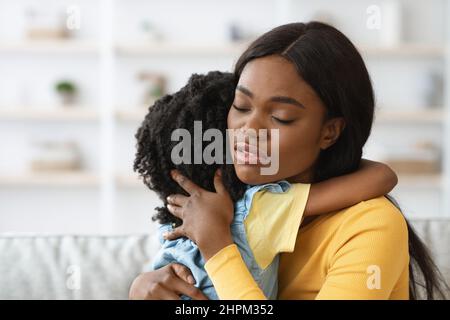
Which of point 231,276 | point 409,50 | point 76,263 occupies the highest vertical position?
point 409,50

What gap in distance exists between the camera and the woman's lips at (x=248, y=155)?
1067 millimetres

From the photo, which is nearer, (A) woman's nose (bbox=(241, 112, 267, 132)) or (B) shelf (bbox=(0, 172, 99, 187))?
(A) woman's nose (bbox=(241, 112, 267, 132))

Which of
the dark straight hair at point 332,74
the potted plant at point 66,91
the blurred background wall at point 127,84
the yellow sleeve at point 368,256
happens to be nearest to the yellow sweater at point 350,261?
the yellow sleeve at point 368,256

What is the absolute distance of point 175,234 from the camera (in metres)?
1.16

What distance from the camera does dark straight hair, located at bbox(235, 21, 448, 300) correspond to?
3.52 feet

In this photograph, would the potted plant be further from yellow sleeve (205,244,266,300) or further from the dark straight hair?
yellow sleeve (205,244,266,300)

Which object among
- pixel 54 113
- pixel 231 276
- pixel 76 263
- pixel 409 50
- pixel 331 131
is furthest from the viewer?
pixel 54 113

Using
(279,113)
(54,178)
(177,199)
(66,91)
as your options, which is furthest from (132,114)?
(279,113)

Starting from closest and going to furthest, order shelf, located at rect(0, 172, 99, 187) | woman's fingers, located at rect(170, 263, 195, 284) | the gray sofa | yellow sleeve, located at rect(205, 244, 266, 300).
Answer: yellow sleeve, located at rect(205, 244, 266, 300), woman's fingers, located at rect(170, 263, 195, 284), the gray sofa, shelf, located at rect(0, 172, 99, 187)

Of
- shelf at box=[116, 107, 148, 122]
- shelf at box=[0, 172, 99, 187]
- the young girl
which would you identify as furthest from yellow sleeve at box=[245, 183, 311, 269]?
shelf at box=[0, 172, 99, 187]

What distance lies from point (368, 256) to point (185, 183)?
33cm

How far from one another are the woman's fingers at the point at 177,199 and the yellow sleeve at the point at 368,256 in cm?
27

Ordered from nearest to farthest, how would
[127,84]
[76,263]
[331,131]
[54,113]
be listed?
[331,131] → [76,263] → [54,113] → [127,84]

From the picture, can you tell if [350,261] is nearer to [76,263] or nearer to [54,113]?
[76,263]
